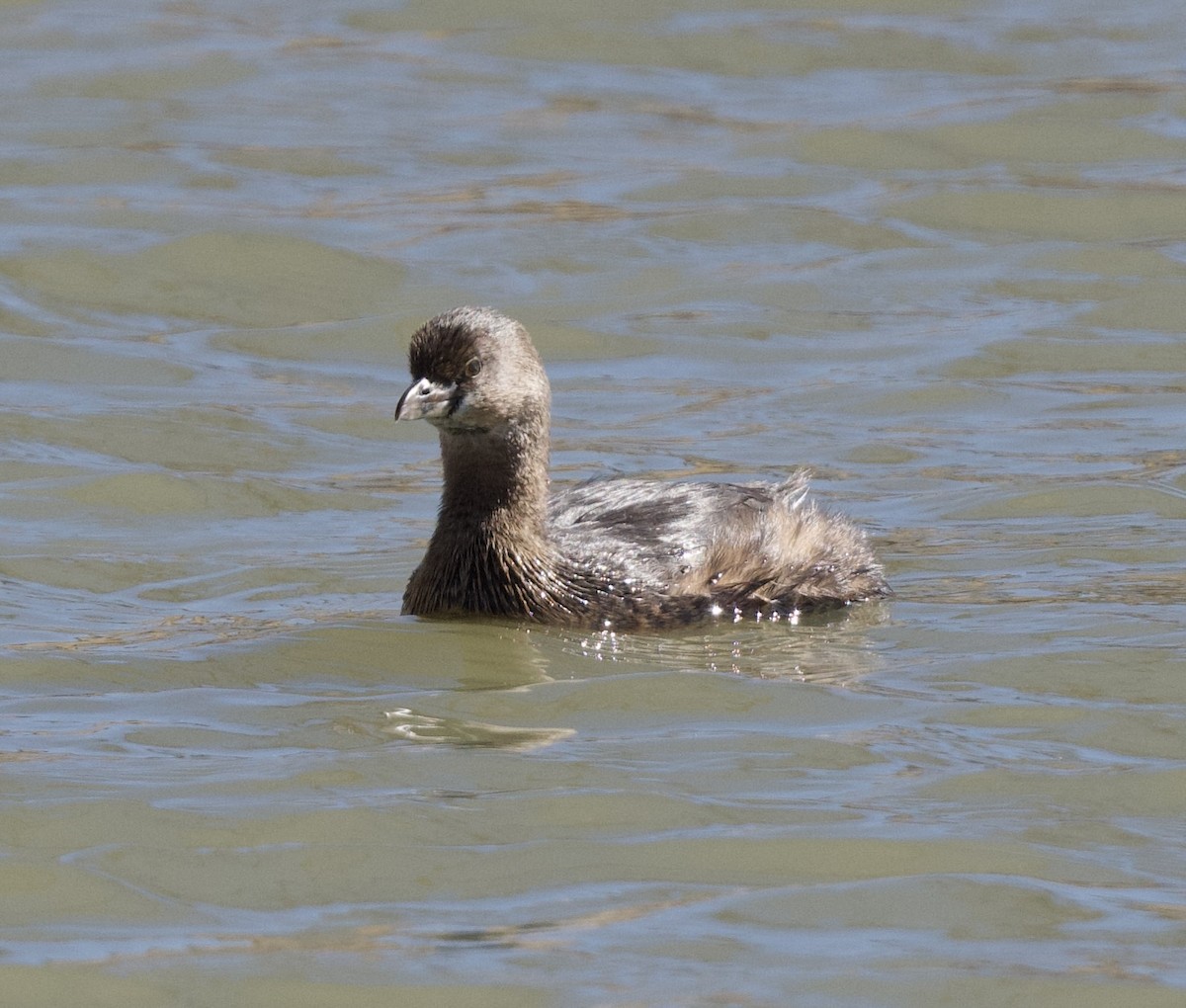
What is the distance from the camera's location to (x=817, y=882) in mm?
7094

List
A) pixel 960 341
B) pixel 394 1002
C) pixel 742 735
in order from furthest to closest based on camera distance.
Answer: pixel 960 341
pixel 742 735
pixel 394 1002

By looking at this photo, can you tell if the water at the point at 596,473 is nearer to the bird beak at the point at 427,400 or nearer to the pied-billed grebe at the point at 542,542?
the pied-billed grebe at the point at 542,542

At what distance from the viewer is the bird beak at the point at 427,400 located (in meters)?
9.59

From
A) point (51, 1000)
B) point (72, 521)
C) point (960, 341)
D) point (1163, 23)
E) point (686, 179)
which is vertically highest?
point (1163, 23)

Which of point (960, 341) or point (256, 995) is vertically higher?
point (960, 341)

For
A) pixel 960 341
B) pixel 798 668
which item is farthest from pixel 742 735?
pixel 960 341

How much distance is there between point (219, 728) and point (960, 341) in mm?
7550

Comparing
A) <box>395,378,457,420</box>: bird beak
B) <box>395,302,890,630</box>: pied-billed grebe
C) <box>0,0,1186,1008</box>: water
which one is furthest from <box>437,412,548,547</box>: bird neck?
<box>0,0,1186,1008</box>: water

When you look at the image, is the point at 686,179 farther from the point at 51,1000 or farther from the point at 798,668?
the point at 51,1000

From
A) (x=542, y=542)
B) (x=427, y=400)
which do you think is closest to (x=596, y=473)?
(x=542, y=542)

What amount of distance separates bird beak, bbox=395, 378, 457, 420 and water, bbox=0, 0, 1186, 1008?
2.83ft

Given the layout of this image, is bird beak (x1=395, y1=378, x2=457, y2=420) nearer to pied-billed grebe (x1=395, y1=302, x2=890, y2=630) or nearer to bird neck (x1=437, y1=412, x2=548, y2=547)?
pied-billed grebe (x1=395, y1=302, x2=890, y2=630)

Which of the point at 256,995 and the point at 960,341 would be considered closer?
the point at 256,995

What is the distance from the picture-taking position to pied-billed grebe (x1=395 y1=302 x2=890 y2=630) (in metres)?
9.84
